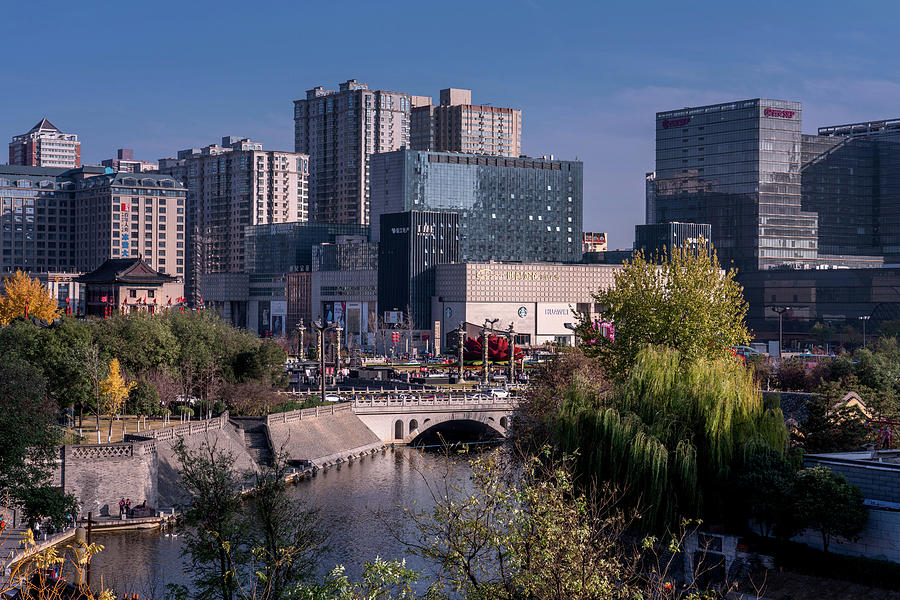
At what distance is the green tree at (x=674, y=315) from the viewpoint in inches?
2972

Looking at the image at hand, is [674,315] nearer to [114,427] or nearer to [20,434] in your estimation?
[20,434]

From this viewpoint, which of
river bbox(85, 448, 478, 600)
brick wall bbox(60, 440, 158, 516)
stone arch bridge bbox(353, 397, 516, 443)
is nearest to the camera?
river bbox(85, 448, 478, 600)

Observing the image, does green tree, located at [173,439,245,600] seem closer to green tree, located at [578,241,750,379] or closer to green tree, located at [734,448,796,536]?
green tree, located at [734,448,796,536]

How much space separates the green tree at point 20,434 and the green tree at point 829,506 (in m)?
35.0

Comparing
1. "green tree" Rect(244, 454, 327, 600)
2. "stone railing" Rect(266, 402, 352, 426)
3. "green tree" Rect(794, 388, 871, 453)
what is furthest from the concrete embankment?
"green tree" Rect(244, 454, 327, 600)

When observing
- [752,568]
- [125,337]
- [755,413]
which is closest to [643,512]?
[752,568]

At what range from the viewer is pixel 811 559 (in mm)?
51656

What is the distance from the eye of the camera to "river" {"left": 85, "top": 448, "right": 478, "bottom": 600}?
189ft

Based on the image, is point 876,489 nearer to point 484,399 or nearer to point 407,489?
point 407,489

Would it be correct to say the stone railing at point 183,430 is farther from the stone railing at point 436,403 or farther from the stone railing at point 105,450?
the stone railing at point 436,403

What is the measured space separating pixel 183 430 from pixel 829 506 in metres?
A: 46.1

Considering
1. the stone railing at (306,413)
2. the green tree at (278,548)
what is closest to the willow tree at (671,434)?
the green tree at (278,548)

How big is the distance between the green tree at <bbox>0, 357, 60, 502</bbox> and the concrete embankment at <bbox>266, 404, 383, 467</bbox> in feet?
98.6

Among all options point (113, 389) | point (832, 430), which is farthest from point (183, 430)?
point (832, 430)
